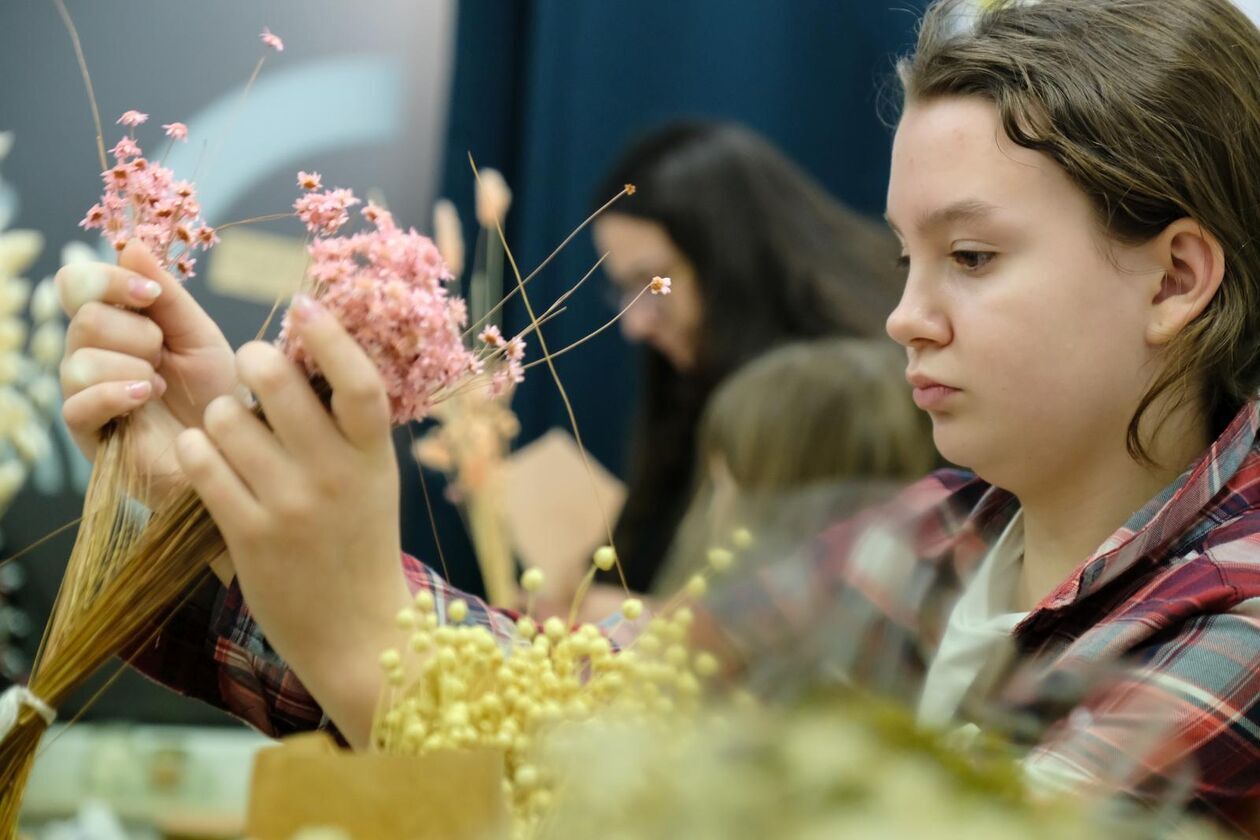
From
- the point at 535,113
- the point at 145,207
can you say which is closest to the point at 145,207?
the point at 145,207

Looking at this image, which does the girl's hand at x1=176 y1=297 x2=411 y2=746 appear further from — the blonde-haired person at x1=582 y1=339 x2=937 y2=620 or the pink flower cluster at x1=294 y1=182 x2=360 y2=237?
the blonde-haired person at x1=582 y1=339 x2=937 y2=620

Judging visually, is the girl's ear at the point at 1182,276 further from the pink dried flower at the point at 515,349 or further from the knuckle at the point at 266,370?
the knuckle at the point at 266,370

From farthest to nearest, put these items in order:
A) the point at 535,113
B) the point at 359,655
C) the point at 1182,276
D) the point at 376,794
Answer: the point at 535,113, the point at 1182,276, the point at 359,655, the point at 376,794

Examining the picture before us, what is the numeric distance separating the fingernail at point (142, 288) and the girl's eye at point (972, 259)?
53 centimetres

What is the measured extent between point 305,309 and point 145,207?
0.57ft

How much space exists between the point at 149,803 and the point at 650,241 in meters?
1.22

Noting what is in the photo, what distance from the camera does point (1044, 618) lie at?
932mm

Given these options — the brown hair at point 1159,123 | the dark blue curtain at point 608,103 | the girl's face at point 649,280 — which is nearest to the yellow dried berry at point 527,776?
the brown hair at point 1159,123

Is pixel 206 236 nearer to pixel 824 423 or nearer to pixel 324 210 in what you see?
pixel 324 210

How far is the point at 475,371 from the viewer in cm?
74

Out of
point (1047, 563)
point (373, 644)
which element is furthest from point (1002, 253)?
point (373, 644)

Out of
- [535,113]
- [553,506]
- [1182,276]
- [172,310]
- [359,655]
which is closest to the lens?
[359,655]


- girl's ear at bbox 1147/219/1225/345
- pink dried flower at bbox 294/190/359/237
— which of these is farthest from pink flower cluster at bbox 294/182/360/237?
girl's ear at bbox 1147/219/1225/345

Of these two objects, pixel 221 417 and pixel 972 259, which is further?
pixel 972 259
